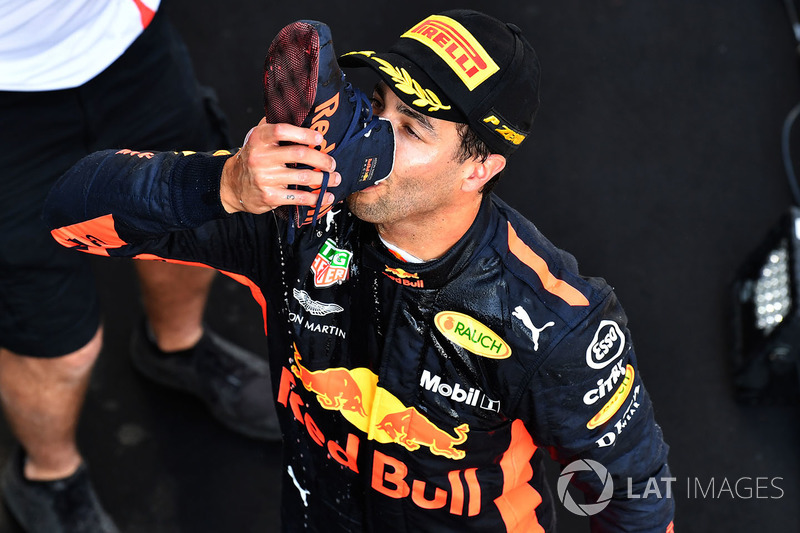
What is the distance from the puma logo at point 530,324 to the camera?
1477 mm

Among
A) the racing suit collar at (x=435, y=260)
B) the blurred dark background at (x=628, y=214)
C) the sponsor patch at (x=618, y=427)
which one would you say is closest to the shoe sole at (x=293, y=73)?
the racing suit collar at (x=435, y=260)

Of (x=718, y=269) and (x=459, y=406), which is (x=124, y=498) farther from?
(x=718, y=269)

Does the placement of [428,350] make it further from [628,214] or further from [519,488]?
[628,214]

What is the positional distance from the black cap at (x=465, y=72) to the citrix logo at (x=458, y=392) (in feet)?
1.34

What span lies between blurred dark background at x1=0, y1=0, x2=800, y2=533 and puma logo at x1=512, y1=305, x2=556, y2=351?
120 cm

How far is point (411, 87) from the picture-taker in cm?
139

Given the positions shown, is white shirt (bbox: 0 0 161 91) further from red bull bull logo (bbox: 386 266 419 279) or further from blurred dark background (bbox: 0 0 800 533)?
blurred dark background (bbox: 0 0 800 533)

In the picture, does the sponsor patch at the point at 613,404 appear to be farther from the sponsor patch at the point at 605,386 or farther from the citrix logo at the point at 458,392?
the citrix logo at the point at 458,392

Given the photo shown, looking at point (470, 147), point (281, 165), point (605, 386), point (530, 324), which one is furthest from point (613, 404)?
point (281, 165)

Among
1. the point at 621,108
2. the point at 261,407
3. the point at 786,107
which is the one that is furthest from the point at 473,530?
the point at 786,107

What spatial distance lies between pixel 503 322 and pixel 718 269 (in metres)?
1.85

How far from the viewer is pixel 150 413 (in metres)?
2.71

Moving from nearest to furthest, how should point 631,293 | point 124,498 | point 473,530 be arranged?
point 473,530
point 124,498
point 631,293

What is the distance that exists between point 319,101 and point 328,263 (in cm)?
46
